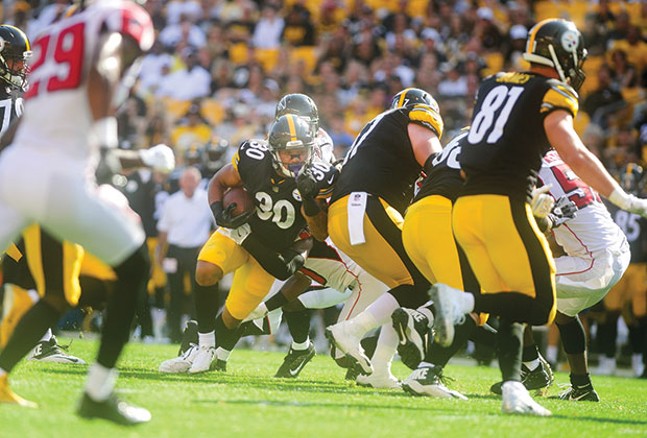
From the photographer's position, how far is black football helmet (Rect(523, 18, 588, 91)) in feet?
17.8

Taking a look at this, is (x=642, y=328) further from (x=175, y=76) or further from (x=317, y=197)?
(x=175, y=76)

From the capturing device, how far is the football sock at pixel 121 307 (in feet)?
13.8

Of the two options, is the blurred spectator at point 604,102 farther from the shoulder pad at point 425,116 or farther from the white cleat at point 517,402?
the white cleat at point 517,402

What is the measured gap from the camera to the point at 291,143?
6.74 meters

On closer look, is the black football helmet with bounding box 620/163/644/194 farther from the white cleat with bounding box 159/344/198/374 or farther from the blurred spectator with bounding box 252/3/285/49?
the blurred spectator with bounding box 252/3/285/49

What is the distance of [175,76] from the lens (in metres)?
16.1

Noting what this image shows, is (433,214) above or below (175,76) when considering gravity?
above

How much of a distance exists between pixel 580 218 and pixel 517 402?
7.12 ft

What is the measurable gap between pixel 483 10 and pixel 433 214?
1013 cm

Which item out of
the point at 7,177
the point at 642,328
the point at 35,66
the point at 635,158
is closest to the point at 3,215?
the point at 7,177

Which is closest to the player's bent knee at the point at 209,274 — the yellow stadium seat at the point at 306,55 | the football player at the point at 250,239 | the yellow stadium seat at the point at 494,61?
the football player at the point at 250,239

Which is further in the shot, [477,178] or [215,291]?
[215,291]


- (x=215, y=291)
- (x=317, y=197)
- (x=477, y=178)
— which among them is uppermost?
(x=477, y=178)

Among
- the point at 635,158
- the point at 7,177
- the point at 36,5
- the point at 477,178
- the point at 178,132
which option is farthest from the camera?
the point at 36,5
